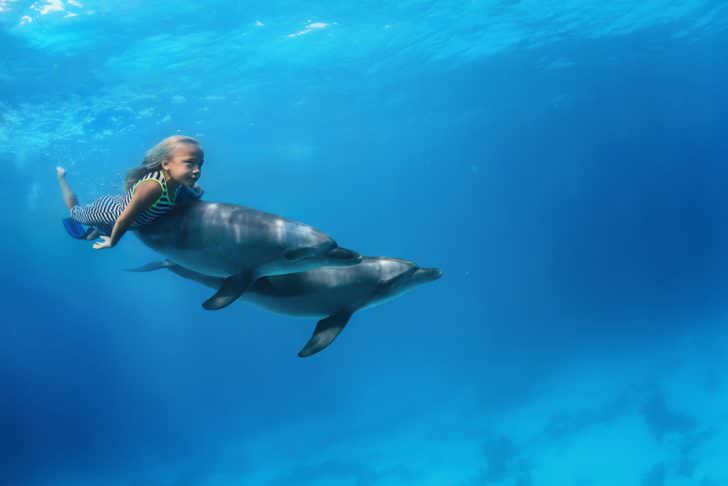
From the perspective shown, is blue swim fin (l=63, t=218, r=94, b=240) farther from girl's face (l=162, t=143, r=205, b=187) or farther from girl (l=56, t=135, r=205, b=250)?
girl's face (l=162, t=143, r=205, b=187)

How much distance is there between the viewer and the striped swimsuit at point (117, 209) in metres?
3.64

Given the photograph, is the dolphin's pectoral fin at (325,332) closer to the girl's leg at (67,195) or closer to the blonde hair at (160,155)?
the blonde hair at (160,155)

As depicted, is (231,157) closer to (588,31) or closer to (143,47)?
(143,47)

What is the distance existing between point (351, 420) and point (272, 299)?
26.2 meters

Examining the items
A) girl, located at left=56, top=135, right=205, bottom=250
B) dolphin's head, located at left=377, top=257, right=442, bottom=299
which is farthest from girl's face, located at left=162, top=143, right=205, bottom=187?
dolphin's head, located at left=377, top=257, right=442, bottom=299

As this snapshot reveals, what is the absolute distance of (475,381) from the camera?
29812 mm

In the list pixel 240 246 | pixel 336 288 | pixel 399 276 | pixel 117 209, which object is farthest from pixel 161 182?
pixel 399 276

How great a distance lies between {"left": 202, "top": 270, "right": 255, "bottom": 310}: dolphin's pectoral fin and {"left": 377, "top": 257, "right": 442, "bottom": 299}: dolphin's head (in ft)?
3.61

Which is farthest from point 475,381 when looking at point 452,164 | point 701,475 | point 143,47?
point 452,164

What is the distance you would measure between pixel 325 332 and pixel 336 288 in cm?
36

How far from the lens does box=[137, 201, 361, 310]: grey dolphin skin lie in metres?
3.31

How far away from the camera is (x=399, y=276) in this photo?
400 cm

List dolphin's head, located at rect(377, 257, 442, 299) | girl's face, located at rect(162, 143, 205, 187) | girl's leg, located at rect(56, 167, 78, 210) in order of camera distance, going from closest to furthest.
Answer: girl's face, located at rect(162, 143, 205, 187)
dolphin's head, located at rect(377, 257, 442, 299)
girl's leg, located at rect(56, 167, 78, 210)

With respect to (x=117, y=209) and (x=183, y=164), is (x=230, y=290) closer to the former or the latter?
(x=183, y=164)
